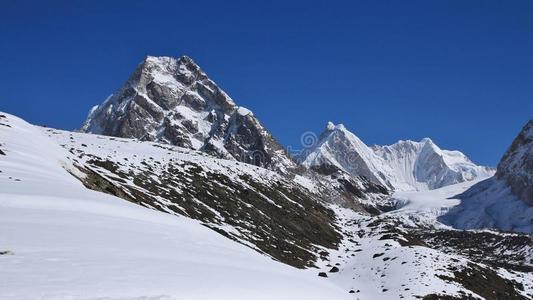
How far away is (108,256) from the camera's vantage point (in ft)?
33.9

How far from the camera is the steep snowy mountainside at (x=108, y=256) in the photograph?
801cm

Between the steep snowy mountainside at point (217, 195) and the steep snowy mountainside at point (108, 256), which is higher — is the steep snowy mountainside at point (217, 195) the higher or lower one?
the higher one

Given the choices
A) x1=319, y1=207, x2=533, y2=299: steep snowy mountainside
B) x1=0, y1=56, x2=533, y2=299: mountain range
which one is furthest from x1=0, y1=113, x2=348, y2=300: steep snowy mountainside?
x1=319, y1=207, x2=533, y2=299: steep snowy mountainside

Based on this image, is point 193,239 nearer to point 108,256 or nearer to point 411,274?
point 108,256

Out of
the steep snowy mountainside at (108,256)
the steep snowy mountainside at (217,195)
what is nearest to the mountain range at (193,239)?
the steep snowy mountainside at (108,256)

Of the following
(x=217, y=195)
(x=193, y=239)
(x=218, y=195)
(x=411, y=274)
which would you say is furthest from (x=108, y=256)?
(x=218, y=195)

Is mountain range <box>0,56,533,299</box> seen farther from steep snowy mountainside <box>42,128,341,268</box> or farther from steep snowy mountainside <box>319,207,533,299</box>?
steep snowy mountainside <box>42,128,341,268</box>

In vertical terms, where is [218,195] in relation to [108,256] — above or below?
above

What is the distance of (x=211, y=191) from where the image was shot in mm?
78250

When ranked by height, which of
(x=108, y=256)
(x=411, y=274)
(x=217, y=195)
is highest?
(x=217, y=195)

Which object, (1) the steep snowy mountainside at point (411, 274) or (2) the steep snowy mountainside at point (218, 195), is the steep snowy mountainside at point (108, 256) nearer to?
(2) the steep snowy mountainside at point (218, 195)

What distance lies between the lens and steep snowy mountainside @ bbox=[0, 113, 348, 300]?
801cm

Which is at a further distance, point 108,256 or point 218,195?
point 218,195

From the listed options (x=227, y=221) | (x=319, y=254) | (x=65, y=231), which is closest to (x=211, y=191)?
(x=227, y=221)
